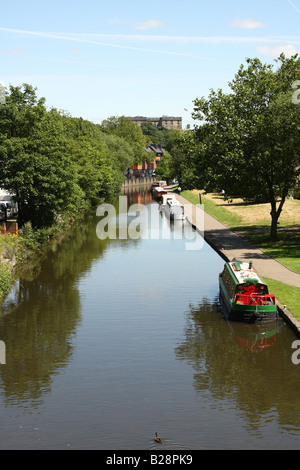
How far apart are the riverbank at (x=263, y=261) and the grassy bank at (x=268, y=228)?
1.7 inches

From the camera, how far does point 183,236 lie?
50594 millimetres

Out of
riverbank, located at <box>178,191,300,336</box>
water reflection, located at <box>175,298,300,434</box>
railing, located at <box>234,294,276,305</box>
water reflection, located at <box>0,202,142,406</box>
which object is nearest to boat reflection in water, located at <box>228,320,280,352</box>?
water reflection, located at <box>175,298,300,434</box>

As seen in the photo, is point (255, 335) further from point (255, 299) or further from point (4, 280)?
point (4, 280)

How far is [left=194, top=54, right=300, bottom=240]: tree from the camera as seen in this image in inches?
1511

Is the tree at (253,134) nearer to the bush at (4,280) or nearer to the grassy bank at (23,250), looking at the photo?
the grassy bank at (23,250)

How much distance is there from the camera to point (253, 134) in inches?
1543

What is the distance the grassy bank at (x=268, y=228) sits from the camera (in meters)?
27.2

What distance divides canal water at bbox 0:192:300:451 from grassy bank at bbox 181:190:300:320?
9.77ft

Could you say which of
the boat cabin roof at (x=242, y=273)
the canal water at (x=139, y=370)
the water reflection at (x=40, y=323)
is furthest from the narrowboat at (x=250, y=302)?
the water reflection at (x=40, y=323)

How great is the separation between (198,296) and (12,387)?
1302 centimetres

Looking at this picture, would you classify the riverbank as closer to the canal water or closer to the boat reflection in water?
the boat reflection in water

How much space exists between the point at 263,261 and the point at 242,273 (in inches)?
327
